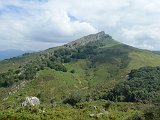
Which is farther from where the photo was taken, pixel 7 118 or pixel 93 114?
pixel 93 114

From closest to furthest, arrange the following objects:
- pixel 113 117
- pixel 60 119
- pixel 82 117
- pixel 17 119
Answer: pixel 17 119
pixel 60 119
pixel 82 117
pixel 113 117

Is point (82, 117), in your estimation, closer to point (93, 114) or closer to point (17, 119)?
point (93, 114)

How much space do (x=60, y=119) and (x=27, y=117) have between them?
1297 centimetres

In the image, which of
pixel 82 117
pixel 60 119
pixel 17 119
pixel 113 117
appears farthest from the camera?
pixel 113 117

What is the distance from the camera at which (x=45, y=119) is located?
127 meters

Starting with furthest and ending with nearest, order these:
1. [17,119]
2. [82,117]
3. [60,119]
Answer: [82,117] → [60,119] → [17,119]

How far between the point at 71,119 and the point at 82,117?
8288 millimetres

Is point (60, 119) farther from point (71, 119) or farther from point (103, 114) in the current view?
point (103, 114)

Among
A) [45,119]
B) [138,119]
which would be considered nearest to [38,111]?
[45,119]

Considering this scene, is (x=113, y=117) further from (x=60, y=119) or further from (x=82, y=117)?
(x=60, y=119)

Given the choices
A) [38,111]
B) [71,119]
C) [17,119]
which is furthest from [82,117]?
[17,119]

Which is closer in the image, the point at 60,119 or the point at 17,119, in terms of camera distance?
the point at 17,119

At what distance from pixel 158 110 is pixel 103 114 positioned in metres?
28.3

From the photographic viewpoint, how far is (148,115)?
129625 mm
